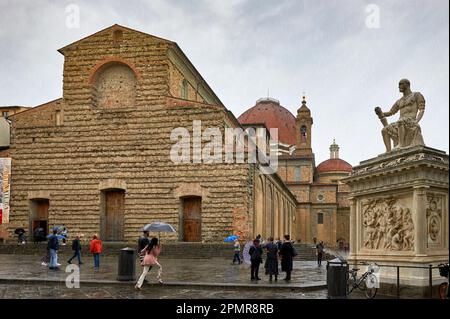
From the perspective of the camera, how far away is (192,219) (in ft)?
106

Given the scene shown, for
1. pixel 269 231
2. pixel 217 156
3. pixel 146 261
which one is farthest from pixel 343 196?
pixel 146 261

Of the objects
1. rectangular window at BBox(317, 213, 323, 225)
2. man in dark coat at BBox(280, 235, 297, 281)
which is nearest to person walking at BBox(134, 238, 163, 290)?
man in dark coat at BBox(280, 235, 297, 281)

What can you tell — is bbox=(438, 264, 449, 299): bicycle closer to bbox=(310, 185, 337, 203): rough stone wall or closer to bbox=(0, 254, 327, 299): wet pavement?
bbox=(0, 254, 327, 299): wet pavement

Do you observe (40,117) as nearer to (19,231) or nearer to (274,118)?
(19,231)

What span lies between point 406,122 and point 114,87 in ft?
78.3

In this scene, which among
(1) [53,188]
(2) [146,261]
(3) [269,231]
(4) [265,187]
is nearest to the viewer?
(2) [146,261]

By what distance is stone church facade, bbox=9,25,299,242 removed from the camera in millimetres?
31797

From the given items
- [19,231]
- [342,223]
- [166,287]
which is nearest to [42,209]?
[19,231]

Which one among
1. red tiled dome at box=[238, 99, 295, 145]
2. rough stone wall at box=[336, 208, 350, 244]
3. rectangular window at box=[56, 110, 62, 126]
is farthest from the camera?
red tiled dome at box=[238, 99, 295, 145]

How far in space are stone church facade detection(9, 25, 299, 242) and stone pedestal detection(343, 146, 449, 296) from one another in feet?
59.1

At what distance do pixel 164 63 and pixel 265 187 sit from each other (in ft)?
38.5

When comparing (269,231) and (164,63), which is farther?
(269,231)

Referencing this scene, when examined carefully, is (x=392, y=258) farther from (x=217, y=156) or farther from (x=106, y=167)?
(x=106, y=167)

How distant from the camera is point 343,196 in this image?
74125 millimetres
